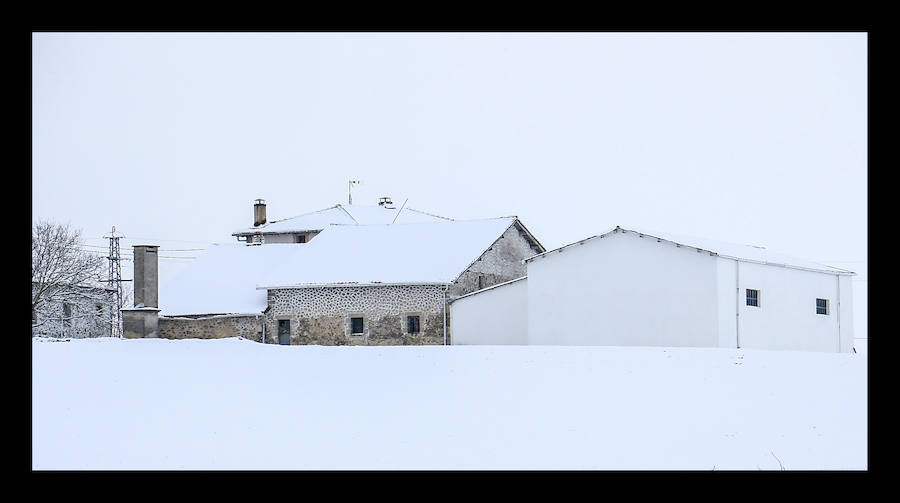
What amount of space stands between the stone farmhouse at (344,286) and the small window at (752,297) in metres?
11.6

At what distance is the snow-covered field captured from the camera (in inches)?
583

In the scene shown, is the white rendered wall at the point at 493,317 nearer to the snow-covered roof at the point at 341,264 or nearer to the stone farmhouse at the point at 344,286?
the stone farmhouse at the point at 344,286

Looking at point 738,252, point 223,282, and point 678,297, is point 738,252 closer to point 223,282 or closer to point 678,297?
point 678,297

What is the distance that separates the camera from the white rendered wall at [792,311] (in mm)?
28797

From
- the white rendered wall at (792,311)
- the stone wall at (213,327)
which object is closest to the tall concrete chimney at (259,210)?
the stone wall at (213,327)

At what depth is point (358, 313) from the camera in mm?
38188

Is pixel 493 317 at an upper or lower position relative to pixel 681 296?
lower

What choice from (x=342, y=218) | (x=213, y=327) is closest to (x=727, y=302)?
(x=213, y=327)

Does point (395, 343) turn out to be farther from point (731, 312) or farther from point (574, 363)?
point (574, 363)

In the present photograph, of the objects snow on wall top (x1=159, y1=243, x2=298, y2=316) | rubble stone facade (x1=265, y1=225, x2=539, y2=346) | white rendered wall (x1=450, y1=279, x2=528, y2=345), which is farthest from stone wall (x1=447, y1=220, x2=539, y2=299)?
snow on wall top (x1=159, y1=243, x2=298, y2=316)

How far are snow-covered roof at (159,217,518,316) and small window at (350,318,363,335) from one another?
1410 mm

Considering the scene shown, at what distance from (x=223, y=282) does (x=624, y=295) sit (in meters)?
20.2
